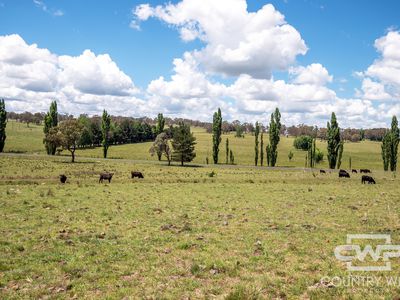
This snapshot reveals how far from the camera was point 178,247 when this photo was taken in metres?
14.2

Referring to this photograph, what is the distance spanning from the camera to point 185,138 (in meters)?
89.4

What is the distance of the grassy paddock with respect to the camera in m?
9.96

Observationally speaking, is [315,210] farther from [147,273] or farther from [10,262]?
[10,262]

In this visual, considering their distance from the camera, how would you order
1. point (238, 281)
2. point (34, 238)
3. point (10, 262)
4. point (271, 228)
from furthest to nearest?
point (271, 228), point (34, 238), point (10, 262), point (238, 281)

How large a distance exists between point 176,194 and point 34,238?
18.1m

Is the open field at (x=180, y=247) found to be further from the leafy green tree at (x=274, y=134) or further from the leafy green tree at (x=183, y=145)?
the leafy green tree at (x=274, y=134)

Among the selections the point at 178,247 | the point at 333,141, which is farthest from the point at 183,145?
the point at 178,247

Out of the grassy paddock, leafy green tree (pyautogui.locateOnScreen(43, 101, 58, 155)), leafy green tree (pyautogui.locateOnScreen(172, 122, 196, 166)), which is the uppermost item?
leafy green tree (pyautogui.locateOnScreen(43, 101, 58, 155))

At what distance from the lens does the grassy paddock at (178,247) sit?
32.7 feet

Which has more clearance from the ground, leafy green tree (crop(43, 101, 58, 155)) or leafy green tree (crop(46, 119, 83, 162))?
leafy green tree (crop(43, 101, 58, 155))

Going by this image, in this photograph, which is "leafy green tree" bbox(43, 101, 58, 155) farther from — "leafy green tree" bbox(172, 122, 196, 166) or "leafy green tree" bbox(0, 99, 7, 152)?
"leafy green tree" bbox(172, 122, 196, 166)

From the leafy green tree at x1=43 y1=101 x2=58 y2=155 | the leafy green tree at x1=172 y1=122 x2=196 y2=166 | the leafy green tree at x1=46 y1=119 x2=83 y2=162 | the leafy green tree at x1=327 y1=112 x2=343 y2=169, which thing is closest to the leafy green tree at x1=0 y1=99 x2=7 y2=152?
the leafy green tree at x1=43 y1=101 x2=58 y2=155

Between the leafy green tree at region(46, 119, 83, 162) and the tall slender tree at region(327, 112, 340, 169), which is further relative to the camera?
the tall slender tree at region(327, 112, 340, 169)

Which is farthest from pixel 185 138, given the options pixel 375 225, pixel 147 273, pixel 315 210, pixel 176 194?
pixel 147 273
